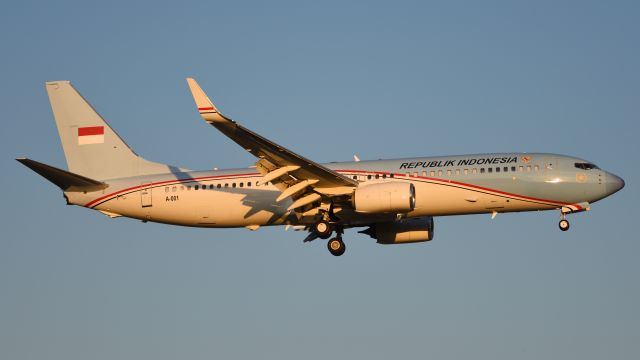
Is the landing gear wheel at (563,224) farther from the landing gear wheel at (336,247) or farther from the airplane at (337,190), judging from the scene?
the landing gear wheel at (336,247)

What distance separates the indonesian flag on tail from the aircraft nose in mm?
24564

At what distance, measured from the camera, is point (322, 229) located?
48.7 m

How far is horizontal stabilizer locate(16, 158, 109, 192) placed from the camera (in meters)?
47.8

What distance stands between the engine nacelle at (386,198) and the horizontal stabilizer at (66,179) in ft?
43.4

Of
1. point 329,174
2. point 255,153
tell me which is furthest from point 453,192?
point 255,153

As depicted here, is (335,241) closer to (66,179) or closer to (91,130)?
(66,179)

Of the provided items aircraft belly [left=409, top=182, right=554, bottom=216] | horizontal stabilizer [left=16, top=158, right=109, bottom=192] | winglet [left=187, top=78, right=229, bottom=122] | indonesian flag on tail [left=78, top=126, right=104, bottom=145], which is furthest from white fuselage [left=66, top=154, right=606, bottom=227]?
winglet [left=187, top=78, right=229, bottom=122]

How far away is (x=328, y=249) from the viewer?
165 feet

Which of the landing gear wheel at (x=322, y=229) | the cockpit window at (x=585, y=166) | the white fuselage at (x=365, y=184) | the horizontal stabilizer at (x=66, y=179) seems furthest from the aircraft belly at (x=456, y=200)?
the horizontal stabilizer at (x=66, y=179)

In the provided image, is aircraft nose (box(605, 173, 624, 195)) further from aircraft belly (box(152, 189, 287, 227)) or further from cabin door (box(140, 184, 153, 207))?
cabin door (box(140, 184, 153, 207))

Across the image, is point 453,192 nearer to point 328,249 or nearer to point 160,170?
point 328,249

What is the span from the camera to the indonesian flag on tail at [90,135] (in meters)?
54.1

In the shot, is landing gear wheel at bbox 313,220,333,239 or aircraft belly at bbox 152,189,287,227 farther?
aircraft belly at bbox 152,189,287,227

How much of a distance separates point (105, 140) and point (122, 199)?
4409 mm
